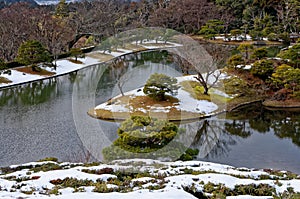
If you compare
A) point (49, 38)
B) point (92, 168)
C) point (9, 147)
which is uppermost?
point (49, 38)

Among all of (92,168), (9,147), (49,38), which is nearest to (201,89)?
(9,147)

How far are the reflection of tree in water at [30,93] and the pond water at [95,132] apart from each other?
Answer: 60 mm

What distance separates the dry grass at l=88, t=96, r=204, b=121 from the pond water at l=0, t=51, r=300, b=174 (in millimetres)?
709

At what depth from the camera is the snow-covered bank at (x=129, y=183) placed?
6.09 m

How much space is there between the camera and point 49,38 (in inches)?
1313

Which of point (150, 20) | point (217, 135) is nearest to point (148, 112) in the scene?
point (217, 135)

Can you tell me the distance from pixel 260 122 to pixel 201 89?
512 cm

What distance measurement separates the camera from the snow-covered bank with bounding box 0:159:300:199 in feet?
20.0

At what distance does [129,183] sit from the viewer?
7000 millimetres


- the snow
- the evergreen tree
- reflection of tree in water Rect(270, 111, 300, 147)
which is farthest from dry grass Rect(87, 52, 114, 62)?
reflection of tree in water Rect(270, 111, 300, 147)

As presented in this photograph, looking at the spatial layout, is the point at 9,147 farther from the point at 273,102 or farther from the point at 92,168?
the point at 273,102

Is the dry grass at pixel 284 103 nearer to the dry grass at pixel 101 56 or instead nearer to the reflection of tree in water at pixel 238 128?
the reflection of tree in water at pixel 238 128

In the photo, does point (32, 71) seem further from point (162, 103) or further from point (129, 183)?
point (129, 183)

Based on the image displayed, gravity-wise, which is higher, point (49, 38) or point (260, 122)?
point (49, 38)
